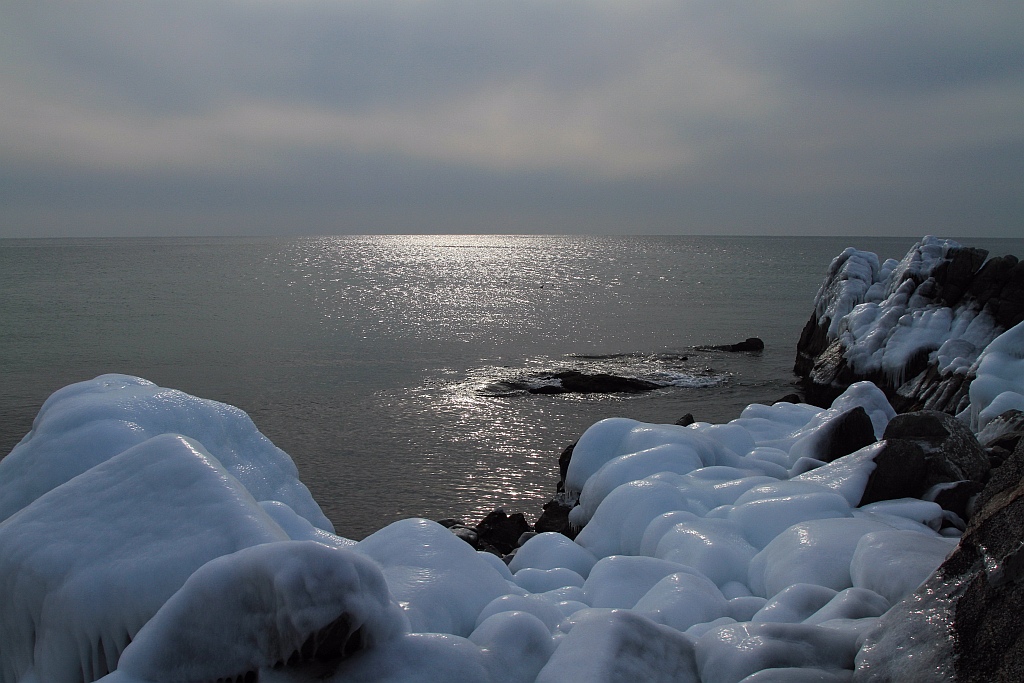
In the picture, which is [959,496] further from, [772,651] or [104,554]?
[104,554]

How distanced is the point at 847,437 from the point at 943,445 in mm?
1989

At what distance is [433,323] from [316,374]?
714 inches

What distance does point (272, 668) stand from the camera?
4.76 metres

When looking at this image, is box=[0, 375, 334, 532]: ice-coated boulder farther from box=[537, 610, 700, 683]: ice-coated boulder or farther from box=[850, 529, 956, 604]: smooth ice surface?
box=[850, 529, 956, 604]: smooth ice surface

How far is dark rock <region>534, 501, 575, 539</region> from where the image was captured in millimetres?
13226

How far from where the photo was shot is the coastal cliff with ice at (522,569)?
4745 millimetres

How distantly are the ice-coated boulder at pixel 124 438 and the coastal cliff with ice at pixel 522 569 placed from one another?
3 centimetres

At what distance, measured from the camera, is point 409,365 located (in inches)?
1353

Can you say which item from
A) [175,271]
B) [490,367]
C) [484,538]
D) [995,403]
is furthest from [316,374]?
[175,271]

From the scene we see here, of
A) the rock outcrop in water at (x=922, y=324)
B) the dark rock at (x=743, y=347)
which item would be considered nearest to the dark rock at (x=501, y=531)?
the rock outcrop in water at (x=922, y=324)

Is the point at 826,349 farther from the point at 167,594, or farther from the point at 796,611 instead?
the point at 167,594

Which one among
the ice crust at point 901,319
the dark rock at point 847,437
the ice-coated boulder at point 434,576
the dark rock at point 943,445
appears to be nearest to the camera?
the ice-coated boulder at point 434,576

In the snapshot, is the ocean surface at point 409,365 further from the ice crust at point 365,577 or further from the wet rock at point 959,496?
the wet rock at point 959,496

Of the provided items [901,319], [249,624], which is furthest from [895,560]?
[901,319]
